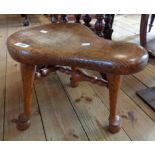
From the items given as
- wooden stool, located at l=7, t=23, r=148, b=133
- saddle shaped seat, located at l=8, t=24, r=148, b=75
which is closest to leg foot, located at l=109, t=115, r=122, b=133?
wooden stool, located at l=7, t=23, r=148, b=133

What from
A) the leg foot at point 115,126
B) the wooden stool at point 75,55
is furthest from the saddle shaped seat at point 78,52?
the leg foot at point 115,126

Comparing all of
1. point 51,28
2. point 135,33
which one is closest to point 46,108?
point 51,28

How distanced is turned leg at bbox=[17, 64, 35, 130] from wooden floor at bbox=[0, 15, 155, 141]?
1.4 inches

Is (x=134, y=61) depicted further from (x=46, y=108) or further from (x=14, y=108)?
(x=14, y=108)

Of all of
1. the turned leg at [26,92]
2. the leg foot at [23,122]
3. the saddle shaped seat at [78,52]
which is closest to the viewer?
the saddle shaped seat at [78,52]

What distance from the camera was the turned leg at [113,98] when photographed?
3.07 ft

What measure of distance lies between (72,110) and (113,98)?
1.04 feet

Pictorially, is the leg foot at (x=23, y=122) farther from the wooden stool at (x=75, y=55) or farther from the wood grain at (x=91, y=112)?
the wood grain at (x=91, y=112)

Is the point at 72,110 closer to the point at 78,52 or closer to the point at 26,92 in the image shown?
the point at 26,92

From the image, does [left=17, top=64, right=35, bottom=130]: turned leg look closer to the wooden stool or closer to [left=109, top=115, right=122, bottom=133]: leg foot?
the wooden stool

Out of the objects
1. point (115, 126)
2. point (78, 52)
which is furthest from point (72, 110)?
point (78, 52)

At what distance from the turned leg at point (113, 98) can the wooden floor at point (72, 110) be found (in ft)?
0.12
